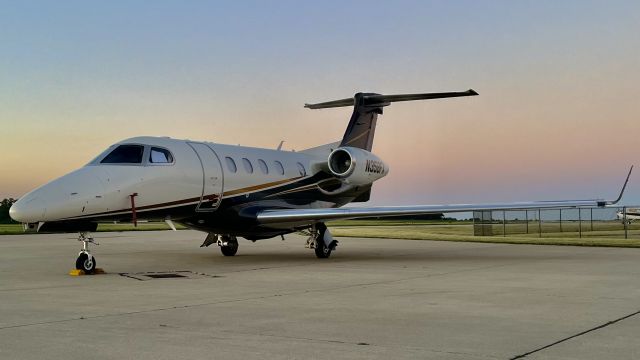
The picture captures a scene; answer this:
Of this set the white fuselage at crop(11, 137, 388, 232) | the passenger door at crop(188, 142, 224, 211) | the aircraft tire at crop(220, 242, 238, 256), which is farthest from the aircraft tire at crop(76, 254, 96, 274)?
the aircraft tire at crop(220, 242, 238, 256)

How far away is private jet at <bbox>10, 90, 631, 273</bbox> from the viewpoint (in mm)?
13156

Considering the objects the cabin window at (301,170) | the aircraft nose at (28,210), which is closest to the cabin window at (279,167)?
the cabin window at (301,170)

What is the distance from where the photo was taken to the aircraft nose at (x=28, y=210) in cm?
1227

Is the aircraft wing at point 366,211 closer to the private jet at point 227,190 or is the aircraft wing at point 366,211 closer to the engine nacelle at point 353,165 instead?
the private jet at point 227,190

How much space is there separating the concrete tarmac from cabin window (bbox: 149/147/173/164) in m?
2.44

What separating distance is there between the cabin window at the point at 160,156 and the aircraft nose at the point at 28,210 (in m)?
3.05

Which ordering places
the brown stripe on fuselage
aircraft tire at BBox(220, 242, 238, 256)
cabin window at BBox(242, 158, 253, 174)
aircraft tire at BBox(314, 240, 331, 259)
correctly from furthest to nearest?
aircraft tire at BBox(220, 242, 238, 256) → aircraft tire at BBox(314, 240, 331, 259) → cabin window at BBox(242, 158, 253, 174) → the brown stripe on fuselage

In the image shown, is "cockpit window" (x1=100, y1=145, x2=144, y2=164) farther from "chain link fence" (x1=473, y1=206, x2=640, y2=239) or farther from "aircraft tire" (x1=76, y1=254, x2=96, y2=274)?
"chain link fence" (x1=473, y1=206, x2=640, y2=239)

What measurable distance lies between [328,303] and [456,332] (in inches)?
98.6

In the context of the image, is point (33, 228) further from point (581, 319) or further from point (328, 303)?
point (581, 319)

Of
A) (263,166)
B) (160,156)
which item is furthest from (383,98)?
(160,156)

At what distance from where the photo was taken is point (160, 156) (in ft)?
Result: 50.2

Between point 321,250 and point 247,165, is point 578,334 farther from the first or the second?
point 247,165

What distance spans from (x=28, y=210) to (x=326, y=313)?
7160 mm
